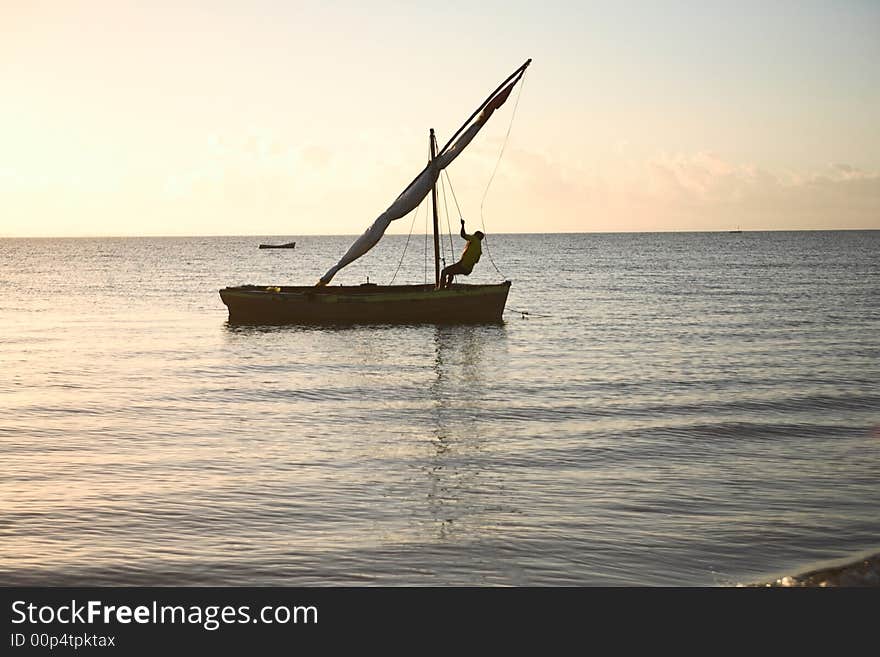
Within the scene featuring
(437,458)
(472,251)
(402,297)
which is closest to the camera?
(437,458)

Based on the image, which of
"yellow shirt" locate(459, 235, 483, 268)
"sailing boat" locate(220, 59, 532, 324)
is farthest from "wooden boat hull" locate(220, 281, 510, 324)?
"yellow shirt" locate(459, 235, 483, 268)

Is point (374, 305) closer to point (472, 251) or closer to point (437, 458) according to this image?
point (472, 251)

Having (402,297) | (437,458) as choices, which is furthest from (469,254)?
(437,458)

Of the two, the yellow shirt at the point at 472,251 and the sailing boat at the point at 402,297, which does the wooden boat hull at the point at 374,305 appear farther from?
the yellow shirt at the point at 472,251

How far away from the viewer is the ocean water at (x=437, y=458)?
11203mm

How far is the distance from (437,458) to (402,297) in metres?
22.2

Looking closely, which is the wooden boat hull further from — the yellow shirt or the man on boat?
the yellow shirt

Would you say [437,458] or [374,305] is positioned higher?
[374,305]

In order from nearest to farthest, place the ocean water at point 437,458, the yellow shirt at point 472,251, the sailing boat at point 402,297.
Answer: the ocean water at point 437,458, the yellow shirt at point 472,251, the sailing boat at point 402,297

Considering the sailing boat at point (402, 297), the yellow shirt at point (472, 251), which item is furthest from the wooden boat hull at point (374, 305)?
the yellow shirt at point (472, 251)

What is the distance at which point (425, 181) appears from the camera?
127ft

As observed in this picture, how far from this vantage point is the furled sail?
38312mm
